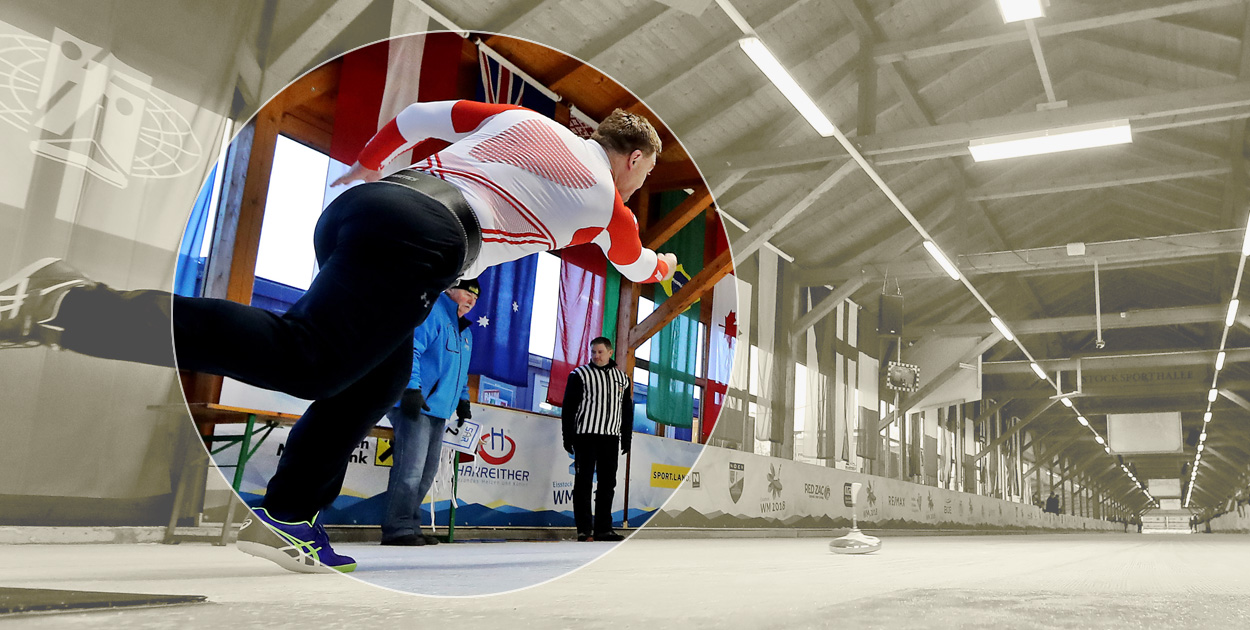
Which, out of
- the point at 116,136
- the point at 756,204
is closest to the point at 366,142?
the point at 116,136

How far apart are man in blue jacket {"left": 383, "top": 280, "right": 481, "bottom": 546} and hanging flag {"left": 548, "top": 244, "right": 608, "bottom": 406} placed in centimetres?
12

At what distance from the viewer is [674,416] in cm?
114

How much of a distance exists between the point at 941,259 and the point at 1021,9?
4.71 meters

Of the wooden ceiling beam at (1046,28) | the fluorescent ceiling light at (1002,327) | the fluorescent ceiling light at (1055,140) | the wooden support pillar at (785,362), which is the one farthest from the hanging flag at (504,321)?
the fluorescent ceiling light at (1002,327)

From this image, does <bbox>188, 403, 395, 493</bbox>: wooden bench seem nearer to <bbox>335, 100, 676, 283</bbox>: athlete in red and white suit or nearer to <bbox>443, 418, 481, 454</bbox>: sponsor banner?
<bbox>443, 418, 481, 454</bbox>: sponsor banner

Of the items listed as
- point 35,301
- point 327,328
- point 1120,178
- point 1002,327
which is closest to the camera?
point 35,301

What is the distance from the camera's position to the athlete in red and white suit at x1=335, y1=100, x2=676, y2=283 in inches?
37.2

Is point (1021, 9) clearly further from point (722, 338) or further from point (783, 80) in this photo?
point (722, 338)

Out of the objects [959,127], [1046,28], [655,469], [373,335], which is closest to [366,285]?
[373,335]

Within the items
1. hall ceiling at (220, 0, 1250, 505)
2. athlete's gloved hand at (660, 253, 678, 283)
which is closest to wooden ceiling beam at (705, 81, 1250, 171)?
hall ceiling at (220, 0, 1250, 505)

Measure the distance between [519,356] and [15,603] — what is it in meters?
0.59

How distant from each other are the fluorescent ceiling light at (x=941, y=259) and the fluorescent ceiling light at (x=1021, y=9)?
165 inches

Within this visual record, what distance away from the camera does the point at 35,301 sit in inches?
26.9

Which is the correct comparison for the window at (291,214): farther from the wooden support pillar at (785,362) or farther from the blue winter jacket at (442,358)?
the wooden support pillar at (785,362)
